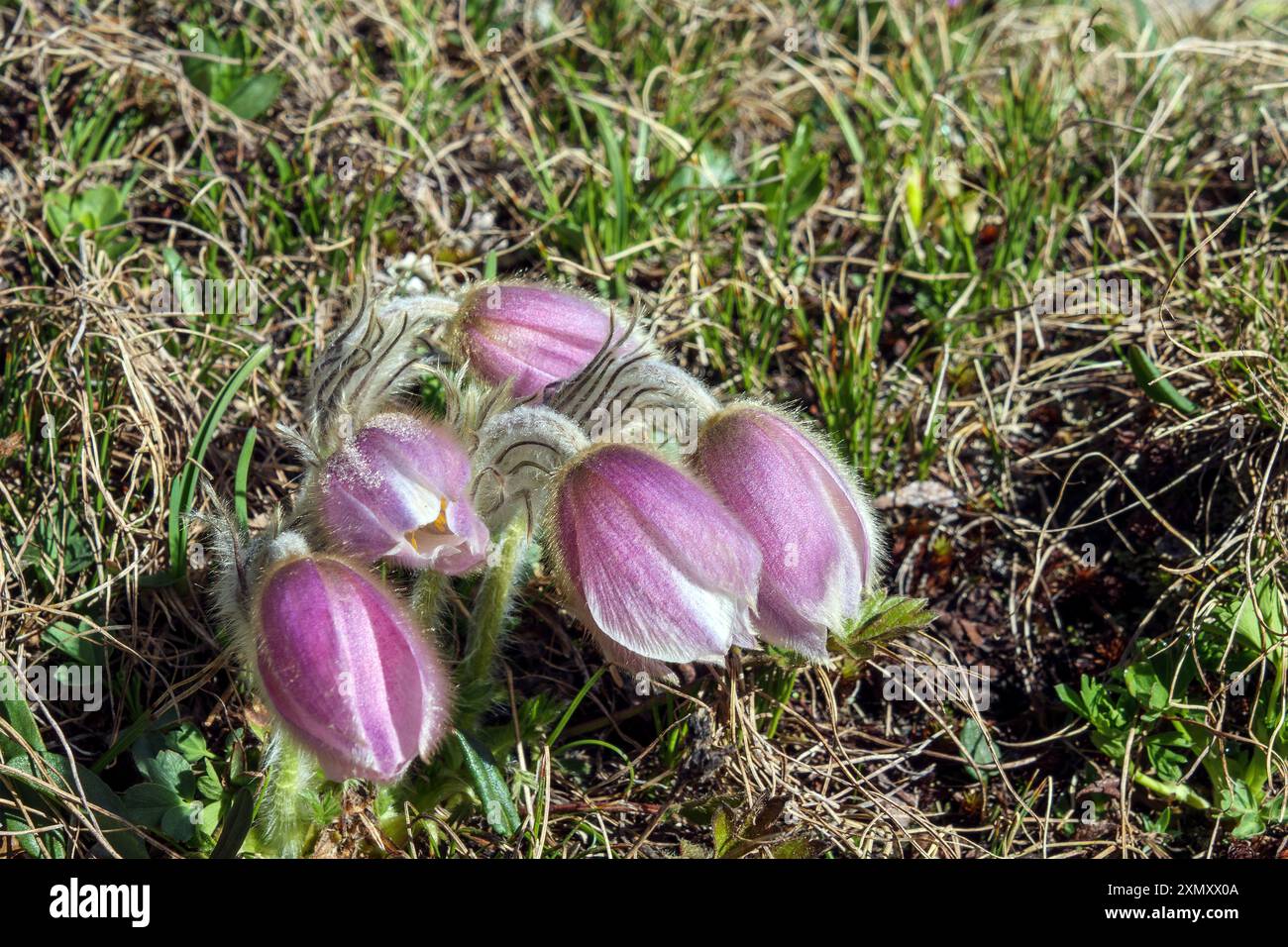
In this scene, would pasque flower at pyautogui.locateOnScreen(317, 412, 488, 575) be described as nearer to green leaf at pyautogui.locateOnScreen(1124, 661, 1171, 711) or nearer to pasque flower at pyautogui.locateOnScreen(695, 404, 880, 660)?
pasque flower at pyautogui.locateOnScreen(695, 404, 880, 660)

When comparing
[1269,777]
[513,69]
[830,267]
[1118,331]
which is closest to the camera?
[1269,777]

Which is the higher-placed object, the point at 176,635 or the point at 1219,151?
the point at 1219,151

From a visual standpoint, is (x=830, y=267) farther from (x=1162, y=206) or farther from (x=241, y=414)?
(x=241, y=414)

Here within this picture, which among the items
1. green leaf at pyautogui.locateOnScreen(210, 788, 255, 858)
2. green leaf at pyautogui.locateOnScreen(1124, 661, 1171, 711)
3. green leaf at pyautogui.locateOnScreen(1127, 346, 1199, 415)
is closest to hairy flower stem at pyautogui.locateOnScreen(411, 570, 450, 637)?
green leaf at pyautogui.locateOnScreen(210, 788, 255, 858)

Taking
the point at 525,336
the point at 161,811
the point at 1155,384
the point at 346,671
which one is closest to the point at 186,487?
the point at 161,811

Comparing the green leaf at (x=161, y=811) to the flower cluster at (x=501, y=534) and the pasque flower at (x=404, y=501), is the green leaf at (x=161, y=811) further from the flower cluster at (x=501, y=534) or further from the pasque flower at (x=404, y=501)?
the pasque flower at (x=404, y=501)

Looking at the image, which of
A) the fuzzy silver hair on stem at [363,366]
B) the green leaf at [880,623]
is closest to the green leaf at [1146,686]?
the green leaf at [880,623]
